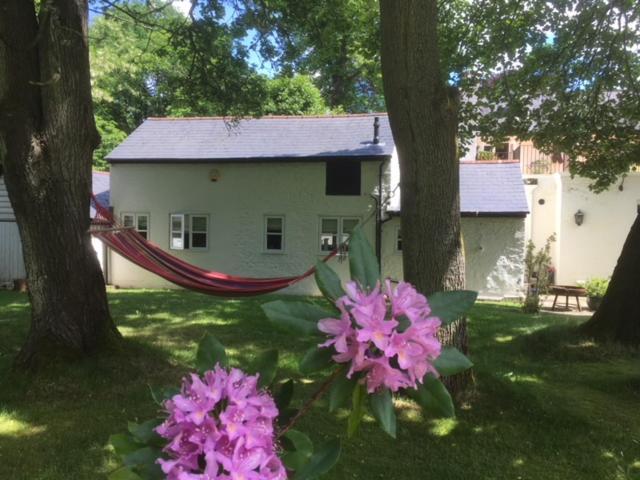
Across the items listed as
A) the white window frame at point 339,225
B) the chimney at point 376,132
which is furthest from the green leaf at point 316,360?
the chimney at point 376,132

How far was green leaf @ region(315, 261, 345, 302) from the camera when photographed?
1033 mm

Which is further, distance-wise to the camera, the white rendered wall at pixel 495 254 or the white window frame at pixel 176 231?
the white window frame at pixel 176 231

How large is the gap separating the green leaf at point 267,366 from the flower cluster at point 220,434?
17 centimetres

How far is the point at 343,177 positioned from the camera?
13969 millimetres

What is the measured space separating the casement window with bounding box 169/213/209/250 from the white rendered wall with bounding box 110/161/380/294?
5.4 inches

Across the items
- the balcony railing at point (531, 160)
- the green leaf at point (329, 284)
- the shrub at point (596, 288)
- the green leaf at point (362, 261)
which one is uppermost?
the balcony railing at point (531, 160)

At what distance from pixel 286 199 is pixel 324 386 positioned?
44.0 ft

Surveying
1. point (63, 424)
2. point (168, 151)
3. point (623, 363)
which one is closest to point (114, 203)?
point (168, 151)

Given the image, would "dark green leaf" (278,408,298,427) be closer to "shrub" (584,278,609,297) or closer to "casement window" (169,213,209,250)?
"shrub" (584,278,609,297)

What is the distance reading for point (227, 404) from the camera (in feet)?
2.95

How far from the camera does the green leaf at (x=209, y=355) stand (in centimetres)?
107

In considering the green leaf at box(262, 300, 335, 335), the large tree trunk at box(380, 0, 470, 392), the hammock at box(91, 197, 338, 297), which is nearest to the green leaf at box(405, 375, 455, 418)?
the green leaf at box(262, 300, 335, 335)

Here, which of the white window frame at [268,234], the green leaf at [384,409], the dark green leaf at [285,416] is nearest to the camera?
the green leaf at [384,409]

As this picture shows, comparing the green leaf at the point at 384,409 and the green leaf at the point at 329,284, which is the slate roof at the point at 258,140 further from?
the green leaf at the point at 384,409
